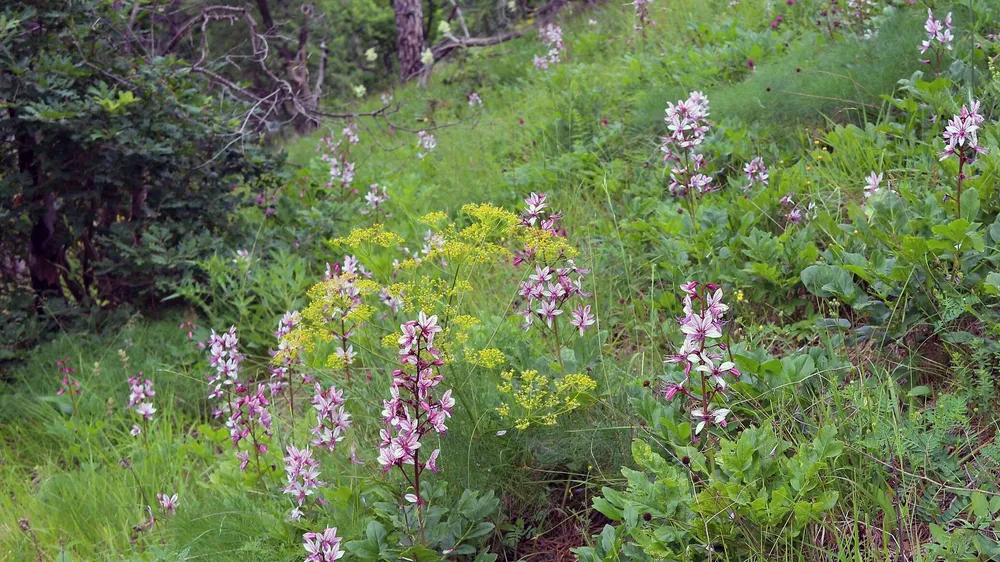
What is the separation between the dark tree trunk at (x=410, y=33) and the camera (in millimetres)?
11086

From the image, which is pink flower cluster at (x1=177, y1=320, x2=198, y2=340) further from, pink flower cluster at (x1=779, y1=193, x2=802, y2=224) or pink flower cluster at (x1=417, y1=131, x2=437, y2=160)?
pink flower cluster at (x1=779, y1=193, x2=802, y2=224)

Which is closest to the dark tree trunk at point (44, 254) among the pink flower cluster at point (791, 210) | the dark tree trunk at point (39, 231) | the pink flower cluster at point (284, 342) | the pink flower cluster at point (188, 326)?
the dark tree trunk at point (39, 231)

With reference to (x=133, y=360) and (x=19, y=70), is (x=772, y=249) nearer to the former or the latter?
(x=133, y=360)

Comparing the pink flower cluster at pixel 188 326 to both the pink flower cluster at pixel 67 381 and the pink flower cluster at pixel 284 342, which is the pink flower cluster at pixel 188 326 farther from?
the pink flower cluster at pixel 284 342

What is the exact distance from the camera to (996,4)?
390cm

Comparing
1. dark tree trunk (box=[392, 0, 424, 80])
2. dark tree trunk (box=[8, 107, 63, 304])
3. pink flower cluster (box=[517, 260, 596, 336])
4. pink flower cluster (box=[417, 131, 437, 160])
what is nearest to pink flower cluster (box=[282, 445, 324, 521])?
pink flower cluster (box=[517, 260, 596, 336])

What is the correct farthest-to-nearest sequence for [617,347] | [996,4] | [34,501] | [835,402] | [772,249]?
[996,4] < [34,501] < [617,347] < [772,249] < [835,402]

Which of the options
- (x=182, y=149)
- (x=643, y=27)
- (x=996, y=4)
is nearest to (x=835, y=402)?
(x=996, y=4)

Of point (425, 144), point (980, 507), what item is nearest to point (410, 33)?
point (425, 144)

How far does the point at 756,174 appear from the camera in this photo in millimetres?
3461

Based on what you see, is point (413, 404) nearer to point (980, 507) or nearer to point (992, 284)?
point (980, 507)

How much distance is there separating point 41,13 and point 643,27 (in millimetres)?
4774

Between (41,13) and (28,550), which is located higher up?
(41,13)

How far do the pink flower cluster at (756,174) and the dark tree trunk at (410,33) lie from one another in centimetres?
849
